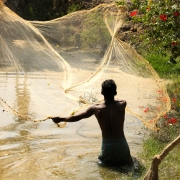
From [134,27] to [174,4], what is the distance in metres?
6.82

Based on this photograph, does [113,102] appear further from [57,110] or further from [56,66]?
[56,66]

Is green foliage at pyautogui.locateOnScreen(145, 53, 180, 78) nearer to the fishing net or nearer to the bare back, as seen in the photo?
the fishing net

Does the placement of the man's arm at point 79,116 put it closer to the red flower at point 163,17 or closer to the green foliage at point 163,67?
the red flower at point 163,17

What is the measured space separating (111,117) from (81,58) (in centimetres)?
240

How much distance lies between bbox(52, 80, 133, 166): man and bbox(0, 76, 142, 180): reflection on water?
213mm

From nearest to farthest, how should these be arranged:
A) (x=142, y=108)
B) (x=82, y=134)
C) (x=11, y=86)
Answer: (x=82, y=134), (x=142, y=108), (x=11, y=86)

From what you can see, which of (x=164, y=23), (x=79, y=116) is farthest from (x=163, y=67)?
(x=79, y=116)

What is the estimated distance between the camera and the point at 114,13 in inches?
309

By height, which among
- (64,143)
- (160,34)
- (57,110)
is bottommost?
(64,143)

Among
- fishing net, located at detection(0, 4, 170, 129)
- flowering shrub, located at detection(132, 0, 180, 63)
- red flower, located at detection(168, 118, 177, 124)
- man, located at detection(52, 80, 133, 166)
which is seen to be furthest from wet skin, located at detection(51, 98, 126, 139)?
flowering shrub, located at detection(132, 0, 180, 63)

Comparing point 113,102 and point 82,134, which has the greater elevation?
point 113,102

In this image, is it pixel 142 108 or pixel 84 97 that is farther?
pixel 142 108

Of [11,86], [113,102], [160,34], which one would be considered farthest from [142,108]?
[11,86]

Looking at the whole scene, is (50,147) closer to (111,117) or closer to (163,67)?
(111,117)
